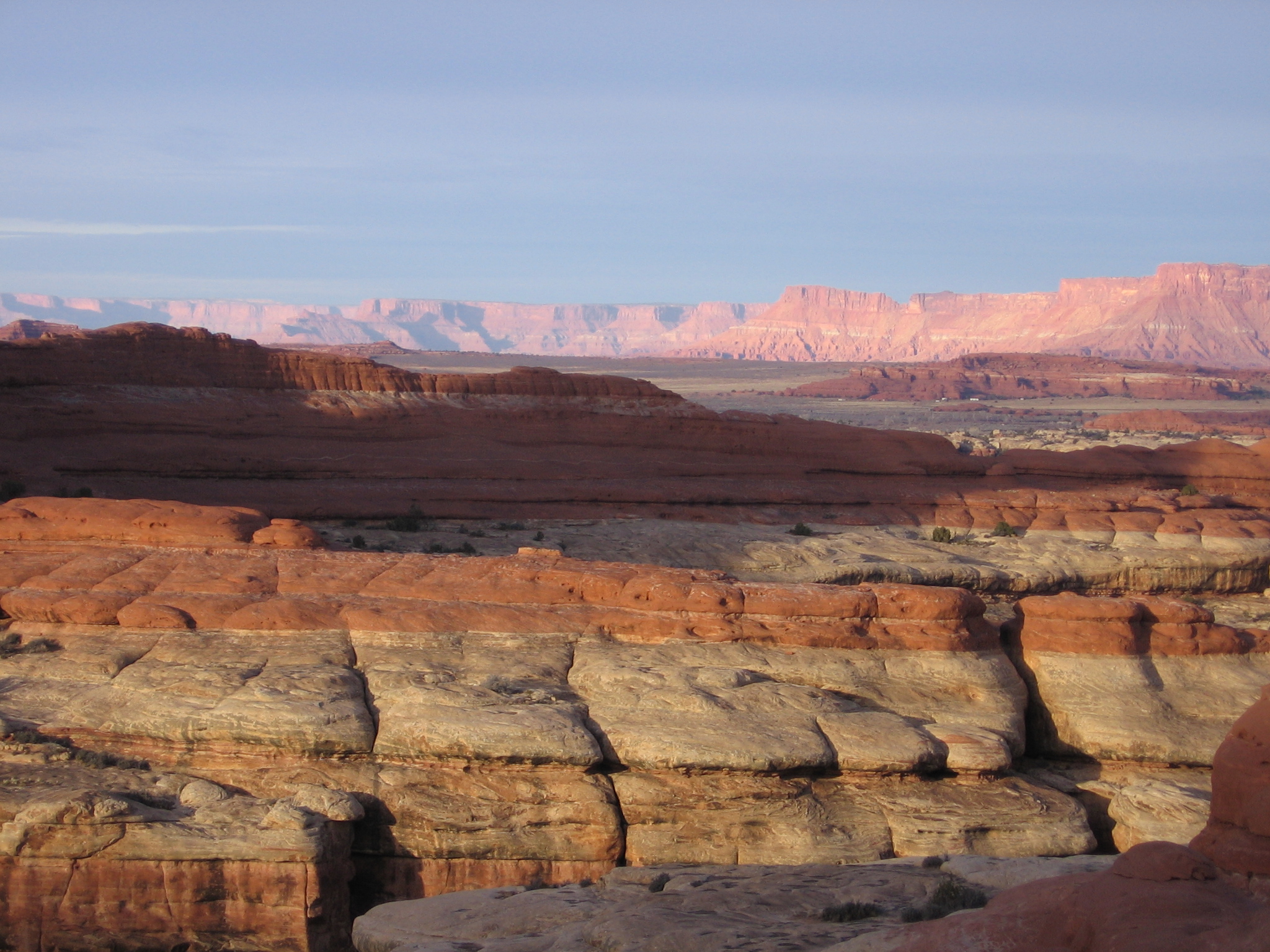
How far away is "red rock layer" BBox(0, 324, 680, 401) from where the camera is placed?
3541 centimetres

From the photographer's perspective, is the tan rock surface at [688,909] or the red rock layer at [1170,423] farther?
the red rock layer at [1170,423]

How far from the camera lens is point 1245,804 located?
882 cm

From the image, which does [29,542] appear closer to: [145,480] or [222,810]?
[222,810]

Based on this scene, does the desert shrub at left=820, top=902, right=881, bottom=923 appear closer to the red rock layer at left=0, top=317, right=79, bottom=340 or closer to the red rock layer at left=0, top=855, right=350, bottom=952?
the red rock layer at left=0, top=855, right=350, bottom=952

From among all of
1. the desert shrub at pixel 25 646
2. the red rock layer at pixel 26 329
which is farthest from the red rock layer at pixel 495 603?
the red rock layer at pixel 26 329

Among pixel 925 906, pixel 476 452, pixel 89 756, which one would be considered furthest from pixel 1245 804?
pixel 476 452

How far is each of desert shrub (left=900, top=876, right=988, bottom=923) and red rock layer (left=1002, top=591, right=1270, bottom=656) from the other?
7.36 m

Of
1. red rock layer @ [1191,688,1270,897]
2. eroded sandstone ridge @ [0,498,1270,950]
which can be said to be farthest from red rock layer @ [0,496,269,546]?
red rock layer @ [1191,688,1270,897]

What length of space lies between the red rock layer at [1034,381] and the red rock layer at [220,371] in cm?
9079

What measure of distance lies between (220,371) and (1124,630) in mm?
30858

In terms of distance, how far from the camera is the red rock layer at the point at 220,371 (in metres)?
35.4

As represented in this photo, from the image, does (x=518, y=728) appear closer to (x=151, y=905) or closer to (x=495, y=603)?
(x=495, y=603)

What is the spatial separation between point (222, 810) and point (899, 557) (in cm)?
1895

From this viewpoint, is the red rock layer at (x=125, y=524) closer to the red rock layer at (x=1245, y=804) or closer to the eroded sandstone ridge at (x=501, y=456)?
the eroded sandstone ridge at (x=501, y=456)
